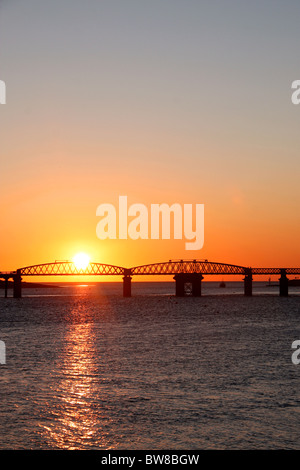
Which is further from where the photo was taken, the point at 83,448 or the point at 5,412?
the point at 5,412

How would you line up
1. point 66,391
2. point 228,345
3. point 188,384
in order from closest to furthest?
point 66,391
point 188,384
point 228,345

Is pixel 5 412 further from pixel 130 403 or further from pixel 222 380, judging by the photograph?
A: pixel 222 380

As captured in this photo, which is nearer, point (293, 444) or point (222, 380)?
point (293, 444)

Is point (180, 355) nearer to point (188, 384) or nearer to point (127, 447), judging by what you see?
point (188, 384)

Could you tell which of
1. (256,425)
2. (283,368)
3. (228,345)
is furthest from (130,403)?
(228,345)

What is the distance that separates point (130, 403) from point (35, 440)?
28.9 feet

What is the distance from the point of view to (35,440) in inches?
1074

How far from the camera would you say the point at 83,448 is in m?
26.0

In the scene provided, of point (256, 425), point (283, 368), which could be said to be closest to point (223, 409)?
point (256, 425)

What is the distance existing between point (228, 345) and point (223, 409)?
1380 inches

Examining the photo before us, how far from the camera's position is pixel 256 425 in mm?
30016
